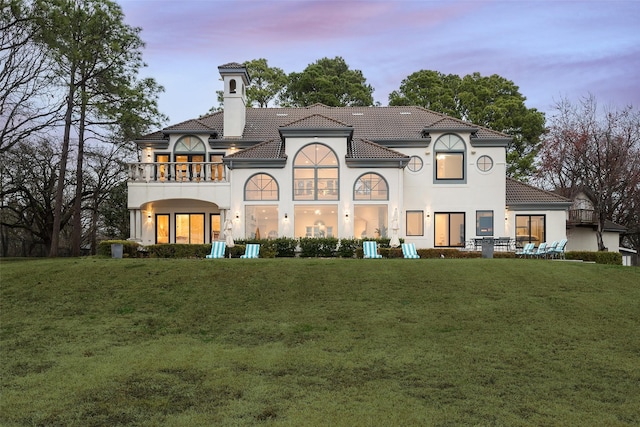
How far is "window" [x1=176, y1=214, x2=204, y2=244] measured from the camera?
30.4 meters

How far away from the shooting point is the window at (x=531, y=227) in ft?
98.9

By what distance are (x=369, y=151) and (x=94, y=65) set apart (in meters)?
15.9

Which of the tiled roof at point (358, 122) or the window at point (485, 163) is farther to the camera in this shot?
the tiled roof at point (358, 122)

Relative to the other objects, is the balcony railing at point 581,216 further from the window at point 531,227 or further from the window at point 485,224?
the window at point 485,224

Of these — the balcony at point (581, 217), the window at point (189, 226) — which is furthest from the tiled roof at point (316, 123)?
the balcony at point (581, 217)

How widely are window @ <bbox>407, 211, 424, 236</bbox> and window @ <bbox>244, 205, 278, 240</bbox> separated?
7.16 meters

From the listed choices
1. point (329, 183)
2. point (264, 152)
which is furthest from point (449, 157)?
point (264, 152)

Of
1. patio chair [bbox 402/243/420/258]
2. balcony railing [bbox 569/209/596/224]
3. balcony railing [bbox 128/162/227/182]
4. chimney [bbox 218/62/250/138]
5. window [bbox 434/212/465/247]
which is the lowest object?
patio chair [bbox 402/243/420/258]

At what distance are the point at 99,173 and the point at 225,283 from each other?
80.8 ft

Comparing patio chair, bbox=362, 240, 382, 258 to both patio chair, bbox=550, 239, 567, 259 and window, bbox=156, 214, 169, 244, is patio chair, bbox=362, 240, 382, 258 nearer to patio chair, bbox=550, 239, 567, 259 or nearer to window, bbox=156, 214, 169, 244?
patio chair, bbox=550, 239, 567, 259

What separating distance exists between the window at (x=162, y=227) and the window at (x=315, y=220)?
300 inches

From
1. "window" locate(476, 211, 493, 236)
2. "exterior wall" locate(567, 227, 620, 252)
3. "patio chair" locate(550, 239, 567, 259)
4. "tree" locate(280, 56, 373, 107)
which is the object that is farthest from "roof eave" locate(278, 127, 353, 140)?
"tree" locate(280, 56, 373, 107)

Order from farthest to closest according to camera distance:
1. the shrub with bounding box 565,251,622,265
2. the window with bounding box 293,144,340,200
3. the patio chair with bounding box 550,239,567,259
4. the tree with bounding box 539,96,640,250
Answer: the tree with bounding box 539,96,640,250 < the window with bounding box 293,144,340,200 < the shrub with bounding box 565,251,622,265 < the patio chair with bounding box 550,239,567,259

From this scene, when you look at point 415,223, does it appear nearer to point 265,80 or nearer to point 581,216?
point 581,216
